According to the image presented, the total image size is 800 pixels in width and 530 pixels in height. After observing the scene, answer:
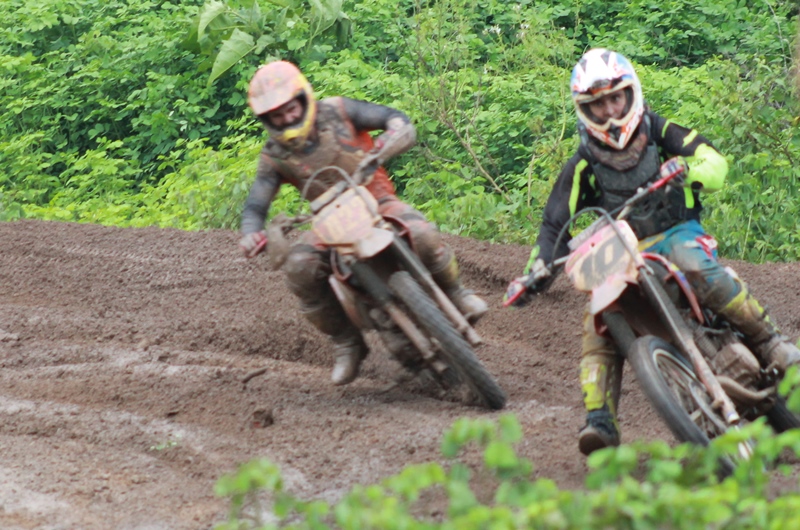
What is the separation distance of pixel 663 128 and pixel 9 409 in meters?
3.42

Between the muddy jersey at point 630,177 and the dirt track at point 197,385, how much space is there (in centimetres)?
103

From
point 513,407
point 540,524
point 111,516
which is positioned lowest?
point 513,407

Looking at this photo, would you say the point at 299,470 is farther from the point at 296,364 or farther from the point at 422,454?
the point at 296,364

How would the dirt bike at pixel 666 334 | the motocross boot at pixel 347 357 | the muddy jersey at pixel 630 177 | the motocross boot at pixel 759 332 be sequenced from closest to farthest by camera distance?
the dirt bike at pixel 666 334 < the motocross boot at pixel 759 332 < the muddy jersey at pixel 630 177 < the motocross boot at pixel 347 357

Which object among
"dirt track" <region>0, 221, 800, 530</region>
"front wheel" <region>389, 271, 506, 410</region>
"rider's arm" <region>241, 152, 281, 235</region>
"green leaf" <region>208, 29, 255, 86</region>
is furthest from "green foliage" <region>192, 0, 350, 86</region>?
"front wheel" <region>389, 271, 506, 410</region>

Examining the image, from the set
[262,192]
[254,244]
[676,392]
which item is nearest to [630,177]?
[676,392]

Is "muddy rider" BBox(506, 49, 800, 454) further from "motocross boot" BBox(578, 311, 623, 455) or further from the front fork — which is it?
the front fork

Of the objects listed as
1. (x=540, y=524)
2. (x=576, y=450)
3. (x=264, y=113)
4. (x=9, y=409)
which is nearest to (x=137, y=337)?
(x=9, y=409)

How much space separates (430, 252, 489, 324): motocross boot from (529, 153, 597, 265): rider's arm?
2.96 feet

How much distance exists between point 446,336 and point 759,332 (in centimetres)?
145

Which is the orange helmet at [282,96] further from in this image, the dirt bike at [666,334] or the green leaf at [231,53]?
the green leaf at [231,53]

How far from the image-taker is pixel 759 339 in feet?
17.8

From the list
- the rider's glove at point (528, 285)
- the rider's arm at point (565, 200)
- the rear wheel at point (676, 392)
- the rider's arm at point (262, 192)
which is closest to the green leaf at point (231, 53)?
the rider's arm at point (262, 192)

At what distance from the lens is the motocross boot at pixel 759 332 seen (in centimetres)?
529
